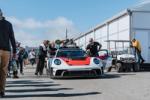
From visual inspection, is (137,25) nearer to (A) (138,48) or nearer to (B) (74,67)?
(A) (138,48)

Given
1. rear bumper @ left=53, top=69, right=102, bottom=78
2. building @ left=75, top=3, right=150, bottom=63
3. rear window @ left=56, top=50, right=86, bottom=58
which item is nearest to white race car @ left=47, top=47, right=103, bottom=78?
rear bumper @ left=53, top=69, right=102, bottom=78

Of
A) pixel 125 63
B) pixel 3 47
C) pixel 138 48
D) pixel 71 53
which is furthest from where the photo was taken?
pixel 138 48

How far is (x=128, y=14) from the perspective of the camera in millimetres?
24875

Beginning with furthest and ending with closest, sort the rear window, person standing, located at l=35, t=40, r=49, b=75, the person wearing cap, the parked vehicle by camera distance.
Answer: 1. the person wearing cap
2. the parked vehicle
3. person standing, located at l=35, t=40, r=49, b=75
4. the rear window

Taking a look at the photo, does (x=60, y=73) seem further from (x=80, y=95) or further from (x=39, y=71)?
(x=80, y=95)

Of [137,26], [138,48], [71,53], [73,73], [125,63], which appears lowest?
[73,73]

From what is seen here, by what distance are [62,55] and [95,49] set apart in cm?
299

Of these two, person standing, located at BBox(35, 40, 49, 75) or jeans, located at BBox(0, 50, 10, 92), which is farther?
person standing, located at BBox(35, 40, 49, 75)

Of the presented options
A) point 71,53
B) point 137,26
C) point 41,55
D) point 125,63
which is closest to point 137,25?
point 137,26

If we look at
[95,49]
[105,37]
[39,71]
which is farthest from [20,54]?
[105,37]

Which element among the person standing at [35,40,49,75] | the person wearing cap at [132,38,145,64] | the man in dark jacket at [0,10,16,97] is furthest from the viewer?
the person wearing cap at [132,38,145,64]

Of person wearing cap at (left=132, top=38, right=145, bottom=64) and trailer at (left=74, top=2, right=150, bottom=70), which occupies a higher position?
trailer at (left=74, top=2, right=150, bottom=70)

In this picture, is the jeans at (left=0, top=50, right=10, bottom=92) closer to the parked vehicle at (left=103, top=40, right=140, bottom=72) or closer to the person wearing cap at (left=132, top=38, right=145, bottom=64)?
the parked vehicle at (left=103, top=40, right=140, bottom=72)

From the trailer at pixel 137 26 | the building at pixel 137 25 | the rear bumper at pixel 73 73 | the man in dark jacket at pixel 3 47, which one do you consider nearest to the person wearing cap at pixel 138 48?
the trailer at pixel 137 26
